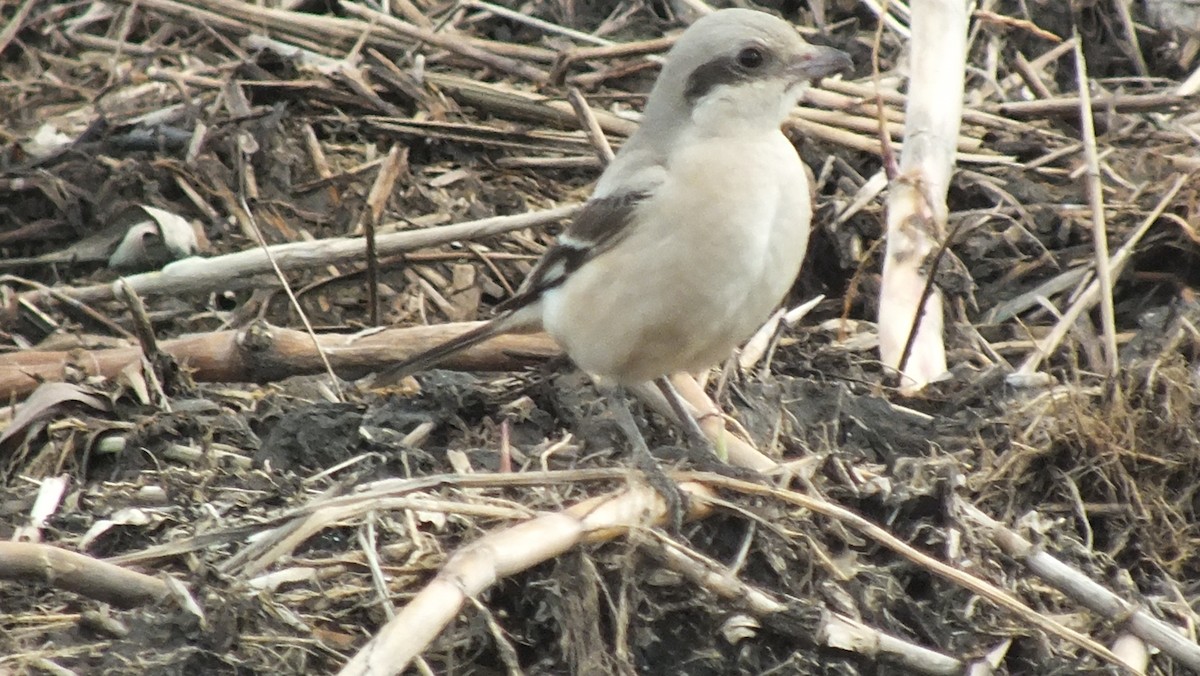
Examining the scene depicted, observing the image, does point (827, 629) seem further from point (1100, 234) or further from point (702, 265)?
point (1100, 234)

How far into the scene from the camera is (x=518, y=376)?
508cm

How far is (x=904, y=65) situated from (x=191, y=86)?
9.68ft

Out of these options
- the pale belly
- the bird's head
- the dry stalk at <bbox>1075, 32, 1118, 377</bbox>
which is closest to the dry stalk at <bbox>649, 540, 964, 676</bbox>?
the pale belly

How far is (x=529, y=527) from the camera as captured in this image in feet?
11.5

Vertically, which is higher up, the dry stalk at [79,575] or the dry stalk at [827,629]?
the dry stalk at [79,575]

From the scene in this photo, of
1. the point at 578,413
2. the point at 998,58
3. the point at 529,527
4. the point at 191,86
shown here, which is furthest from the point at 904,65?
the point at 529,527

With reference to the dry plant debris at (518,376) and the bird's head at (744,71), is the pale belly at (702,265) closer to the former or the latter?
the bird's head at (744,71)

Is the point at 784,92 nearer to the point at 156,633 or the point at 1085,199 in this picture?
the point at 1085,199

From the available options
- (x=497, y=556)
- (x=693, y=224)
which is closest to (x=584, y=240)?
(x=693, y=224)

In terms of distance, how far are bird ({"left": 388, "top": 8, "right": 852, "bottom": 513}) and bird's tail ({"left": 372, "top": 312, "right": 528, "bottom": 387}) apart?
158 mm

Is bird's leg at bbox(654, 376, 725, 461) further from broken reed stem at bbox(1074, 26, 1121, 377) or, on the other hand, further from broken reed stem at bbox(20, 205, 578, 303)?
broken reed stem at bbox(1074, 26, 1121, 377)

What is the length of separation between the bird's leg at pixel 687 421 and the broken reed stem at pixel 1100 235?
1.20m

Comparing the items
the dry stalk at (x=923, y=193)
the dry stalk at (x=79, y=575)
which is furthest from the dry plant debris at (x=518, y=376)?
the dry stalk at (x=923, y=193)

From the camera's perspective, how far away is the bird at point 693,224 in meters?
4.17
